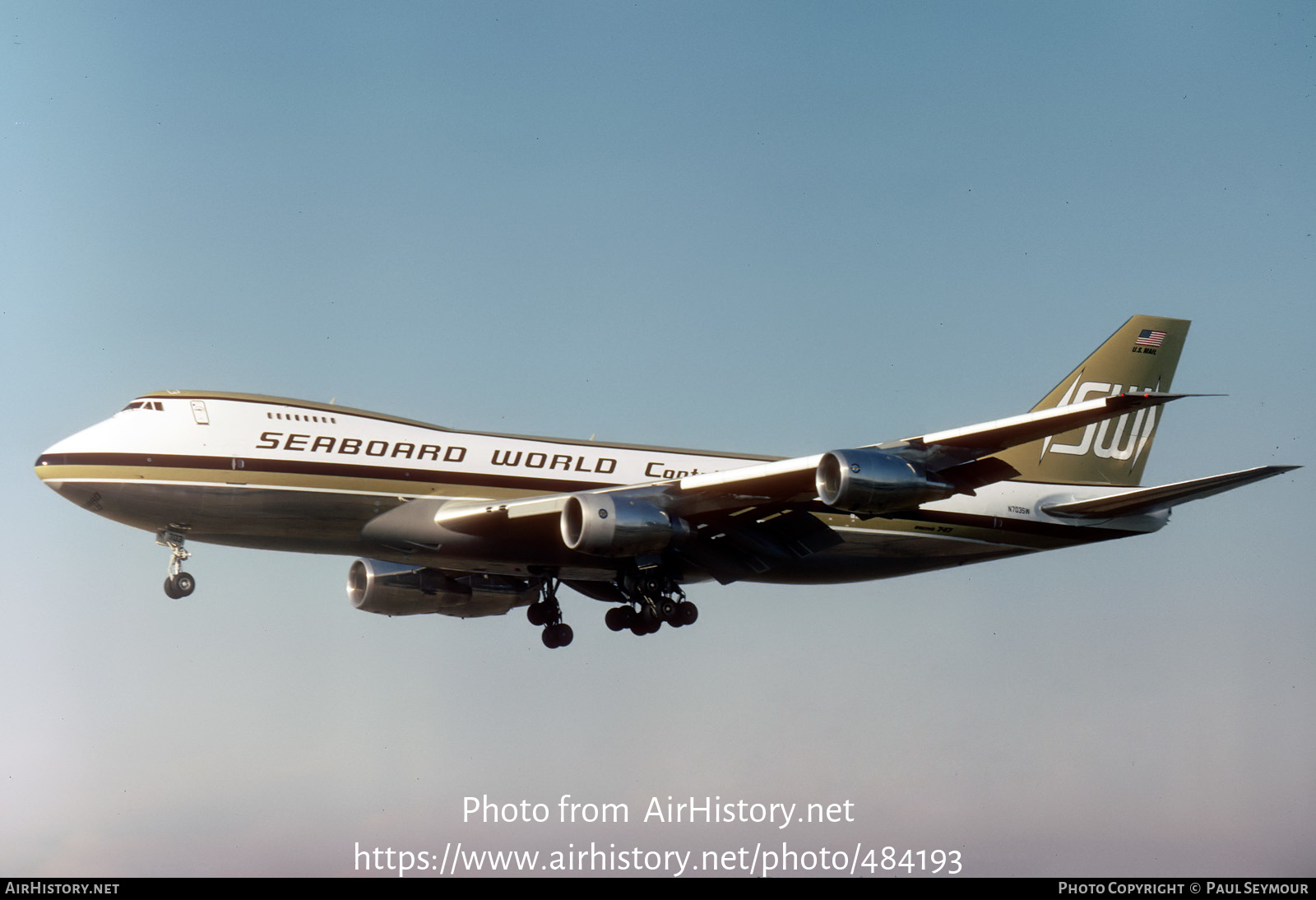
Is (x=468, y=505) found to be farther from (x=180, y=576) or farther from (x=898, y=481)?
(x=898, y=481)

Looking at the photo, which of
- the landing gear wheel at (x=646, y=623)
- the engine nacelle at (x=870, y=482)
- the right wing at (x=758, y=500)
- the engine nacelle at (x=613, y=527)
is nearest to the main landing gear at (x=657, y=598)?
the landing gear wheel at (x=646, y=623)

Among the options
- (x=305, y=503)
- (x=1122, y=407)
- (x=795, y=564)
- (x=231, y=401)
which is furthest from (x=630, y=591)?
(x=1122, y=407)

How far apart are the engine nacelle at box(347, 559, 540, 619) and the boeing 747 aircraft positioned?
1.87 meters

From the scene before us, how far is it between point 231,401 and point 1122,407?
66.3ft

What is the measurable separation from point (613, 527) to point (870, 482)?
5.86m

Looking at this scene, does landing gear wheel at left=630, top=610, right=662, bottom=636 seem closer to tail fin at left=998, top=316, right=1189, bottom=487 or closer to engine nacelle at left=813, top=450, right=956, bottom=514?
engine nacelle at left=813, top=450, right=956, bottom=514

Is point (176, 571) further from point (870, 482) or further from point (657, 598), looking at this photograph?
point (870, 482)

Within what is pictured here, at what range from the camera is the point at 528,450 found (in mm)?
34062

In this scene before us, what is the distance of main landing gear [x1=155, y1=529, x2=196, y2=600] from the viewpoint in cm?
3252

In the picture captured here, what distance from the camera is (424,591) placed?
39.2 meters

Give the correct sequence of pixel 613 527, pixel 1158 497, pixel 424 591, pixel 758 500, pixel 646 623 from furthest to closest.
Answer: pixel 424 591
pixel 646 623
pixel 1158 497
pixel 758 500
pixel 613 527

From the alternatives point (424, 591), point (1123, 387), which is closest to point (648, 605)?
point (424, 591)

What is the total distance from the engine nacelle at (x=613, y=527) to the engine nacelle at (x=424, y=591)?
8.76 m

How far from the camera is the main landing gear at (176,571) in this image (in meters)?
32.5
